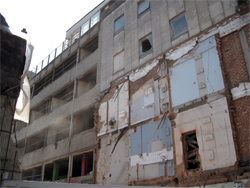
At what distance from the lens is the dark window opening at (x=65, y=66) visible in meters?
22.5

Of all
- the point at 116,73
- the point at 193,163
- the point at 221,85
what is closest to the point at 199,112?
the point at 221,85

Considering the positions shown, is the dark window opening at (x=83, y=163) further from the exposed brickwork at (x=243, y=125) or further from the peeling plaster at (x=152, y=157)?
the exposed brickwork at (x=243, y=125)

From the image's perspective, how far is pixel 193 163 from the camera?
10539 mm

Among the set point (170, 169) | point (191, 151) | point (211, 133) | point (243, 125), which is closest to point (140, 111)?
point (170, 169)

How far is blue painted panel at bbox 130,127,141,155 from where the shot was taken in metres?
12.6

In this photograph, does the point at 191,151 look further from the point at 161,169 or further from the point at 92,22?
the point at 92,22

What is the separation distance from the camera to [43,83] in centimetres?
2636

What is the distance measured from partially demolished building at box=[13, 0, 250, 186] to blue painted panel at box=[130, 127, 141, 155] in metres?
0.05

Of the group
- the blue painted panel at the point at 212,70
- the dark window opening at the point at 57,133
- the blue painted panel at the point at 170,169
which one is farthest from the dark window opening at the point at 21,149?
the blue painted panel at the point at 212,70

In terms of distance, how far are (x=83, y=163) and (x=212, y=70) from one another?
1035 cm

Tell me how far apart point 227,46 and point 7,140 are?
29.6 ft

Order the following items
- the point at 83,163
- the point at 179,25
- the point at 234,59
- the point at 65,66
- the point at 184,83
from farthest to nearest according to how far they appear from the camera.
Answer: the point at 65,66 → the point at 83,163 → the point at 179,25 → the point at 184,83 → the point at 234,59

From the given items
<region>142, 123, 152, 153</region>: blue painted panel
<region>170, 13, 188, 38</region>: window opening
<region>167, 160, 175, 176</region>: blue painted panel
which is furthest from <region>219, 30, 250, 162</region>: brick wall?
<region>142, 123, 152, 153</region>: blue painted panel

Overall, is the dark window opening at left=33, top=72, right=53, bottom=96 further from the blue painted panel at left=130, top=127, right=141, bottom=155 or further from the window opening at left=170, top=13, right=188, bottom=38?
the window opening at left=170, top=13, right=188, bottom=38
